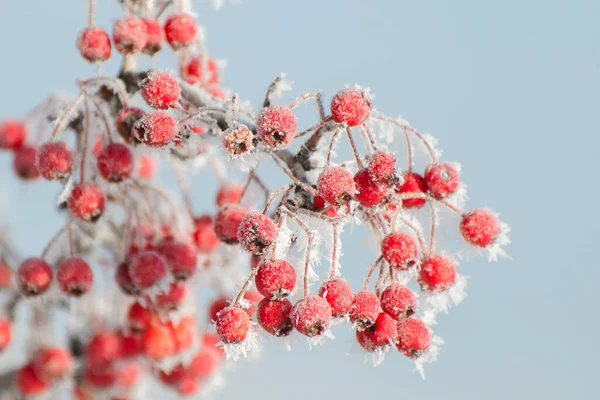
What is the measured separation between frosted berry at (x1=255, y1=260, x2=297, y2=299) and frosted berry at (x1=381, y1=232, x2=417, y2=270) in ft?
1.07

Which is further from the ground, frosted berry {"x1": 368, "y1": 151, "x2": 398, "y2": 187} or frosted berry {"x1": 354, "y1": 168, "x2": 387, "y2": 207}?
frosted berry {"x1": 368, "y1": 151, "x2": 398, "y2": 187}

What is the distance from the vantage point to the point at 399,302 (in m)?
2.51

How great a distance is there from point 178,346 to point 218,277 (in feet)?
1.29

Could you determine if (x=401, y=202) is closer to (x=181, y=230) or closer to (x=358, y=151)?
(x=358, y=151)

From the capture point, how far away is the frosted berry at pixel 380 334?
2477 mm

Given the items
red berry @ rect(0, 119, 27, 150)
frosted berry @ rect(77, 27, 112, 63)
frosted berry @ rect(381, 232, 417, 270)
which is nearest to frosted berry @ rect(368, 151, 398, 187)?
frosted berry @ rect(381, 232, 417, 270)

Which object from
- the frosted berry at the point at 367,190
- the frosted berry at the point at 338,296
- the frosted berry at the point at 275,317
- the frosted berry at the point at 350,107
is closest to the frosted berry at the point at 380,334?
the frosted berry at the point at 338,296

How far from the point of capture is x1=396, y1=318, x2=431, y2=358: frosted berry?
2.51 metres

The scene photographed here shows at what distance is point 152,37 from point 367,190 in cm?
132

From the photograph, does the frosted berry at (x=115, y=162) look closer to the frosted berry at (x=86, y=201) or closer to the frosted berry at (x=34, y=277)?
the frosted berry at (x=86, y=201)

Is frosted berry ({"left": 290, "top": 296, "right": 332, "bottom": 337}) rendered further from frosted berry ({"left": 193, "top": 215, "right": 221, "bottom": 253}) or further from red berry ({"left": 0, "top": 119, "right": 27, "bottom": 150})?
red berry ({"left": 0, "top": 119, "right": 27, "bottom": 150})

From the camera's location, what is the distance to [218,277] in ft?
12.8

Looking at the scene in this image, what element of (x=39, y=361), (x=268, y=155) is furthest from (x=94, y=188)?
(x=39, y=361)

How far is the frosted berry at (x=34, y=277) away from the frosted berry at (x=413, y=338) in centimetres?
160
